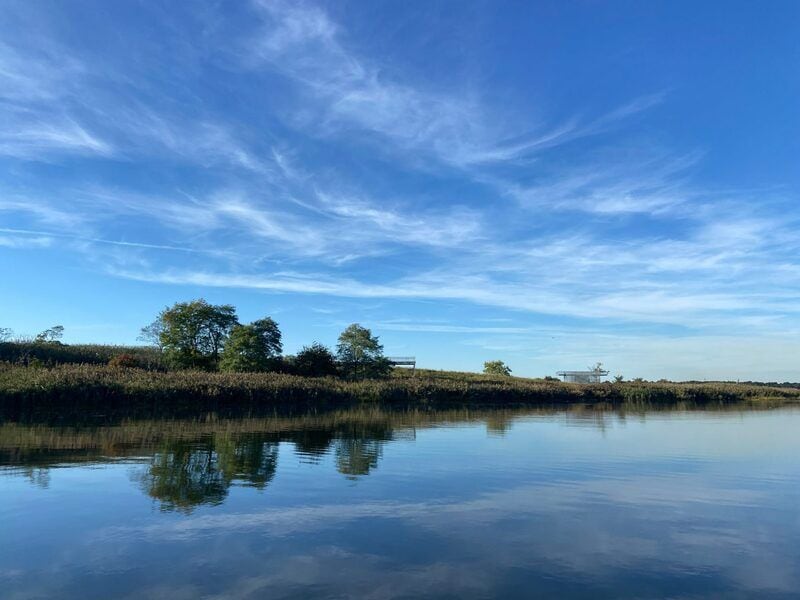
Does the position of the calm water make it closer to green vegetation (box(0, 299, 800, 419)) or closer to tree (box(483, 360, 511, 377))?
green vegetation (box(0, 299, 800, 419))

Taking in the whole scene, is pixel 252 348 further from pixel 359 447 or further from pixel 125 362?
pixel 359 447

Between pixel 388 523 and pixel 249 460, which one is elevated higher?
pixel 249 460

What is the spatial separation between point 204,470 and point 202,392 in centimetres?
2903

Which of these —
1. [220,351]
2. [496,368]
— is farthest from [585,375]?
[220,351]

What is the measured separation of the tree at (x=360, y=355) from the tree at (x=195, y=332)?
1509cm

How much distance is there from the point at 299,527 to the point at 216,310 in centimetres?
6754

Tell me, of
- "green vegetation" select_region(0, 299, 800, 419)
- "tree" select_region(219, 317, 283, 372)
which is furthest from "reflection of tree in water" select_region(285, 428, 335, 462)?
"tree" select_region(219, 317, 283, 372)

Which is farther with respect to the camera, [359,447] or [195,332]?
[195,332]

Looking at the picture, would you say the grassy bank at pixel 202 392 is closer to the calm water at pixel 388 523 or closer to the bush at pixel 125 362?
the bush at pixel 125 362

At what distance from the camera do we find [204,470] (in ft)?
51.1

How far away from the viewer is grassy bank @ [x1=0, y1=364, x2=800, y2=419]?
118 ft

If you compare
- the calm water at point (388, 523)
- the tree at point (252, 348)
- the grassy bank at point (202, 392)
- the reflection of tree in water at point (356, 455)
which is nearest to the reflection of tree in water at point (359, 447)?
the reflection of tree in water at point (356, 455)

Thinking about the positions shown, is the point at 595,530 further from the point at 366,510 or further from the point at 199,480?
the point at 199,480

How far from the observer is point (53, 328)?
72.4 m
